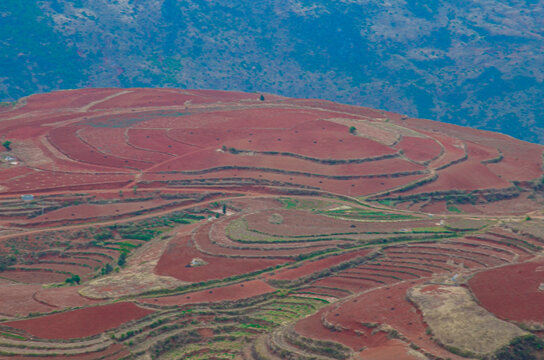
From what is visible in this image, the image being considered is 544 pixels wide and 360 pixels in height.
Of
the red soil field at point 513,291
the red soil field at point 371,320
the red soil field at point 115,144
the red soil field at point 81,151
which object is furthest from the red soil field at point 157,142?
the red soil field at point 513,291

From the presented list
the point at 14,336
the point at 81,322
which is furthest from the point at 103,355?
the point at 14,336

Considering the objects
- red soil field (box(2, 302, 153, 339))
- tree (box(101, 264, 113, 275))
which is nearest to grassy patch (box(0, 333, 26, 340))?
red soil field (box(2, 302, 153, 339))

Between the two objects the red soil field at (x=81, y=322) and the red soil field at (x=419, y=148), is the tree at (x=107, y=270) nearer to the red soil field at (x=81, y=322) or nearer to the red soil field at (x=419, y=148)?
the red soil field at (x=81, y=322)

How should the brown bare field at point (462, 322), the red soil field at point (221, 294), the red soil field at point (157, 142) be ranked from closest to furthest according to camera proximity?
the brown bare field at point (462, 322)
the red soil field at point (221, 294)
the red soil field at point (157, 142)

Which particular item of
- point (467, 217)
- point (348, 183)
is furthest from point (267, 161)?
point (467, 217)

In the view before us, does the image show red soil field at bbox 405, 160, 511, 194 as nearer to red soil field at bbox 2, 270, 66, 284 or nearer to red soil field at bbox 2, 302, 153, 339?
red soil field at bbox 2, 270, 66, 284

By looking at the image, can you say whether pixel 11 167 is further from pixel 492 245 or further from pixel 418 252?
pixel 492 245

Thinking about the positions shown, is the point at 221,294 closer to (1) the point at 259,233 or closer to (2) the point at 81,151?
(1) the point at 259,233
